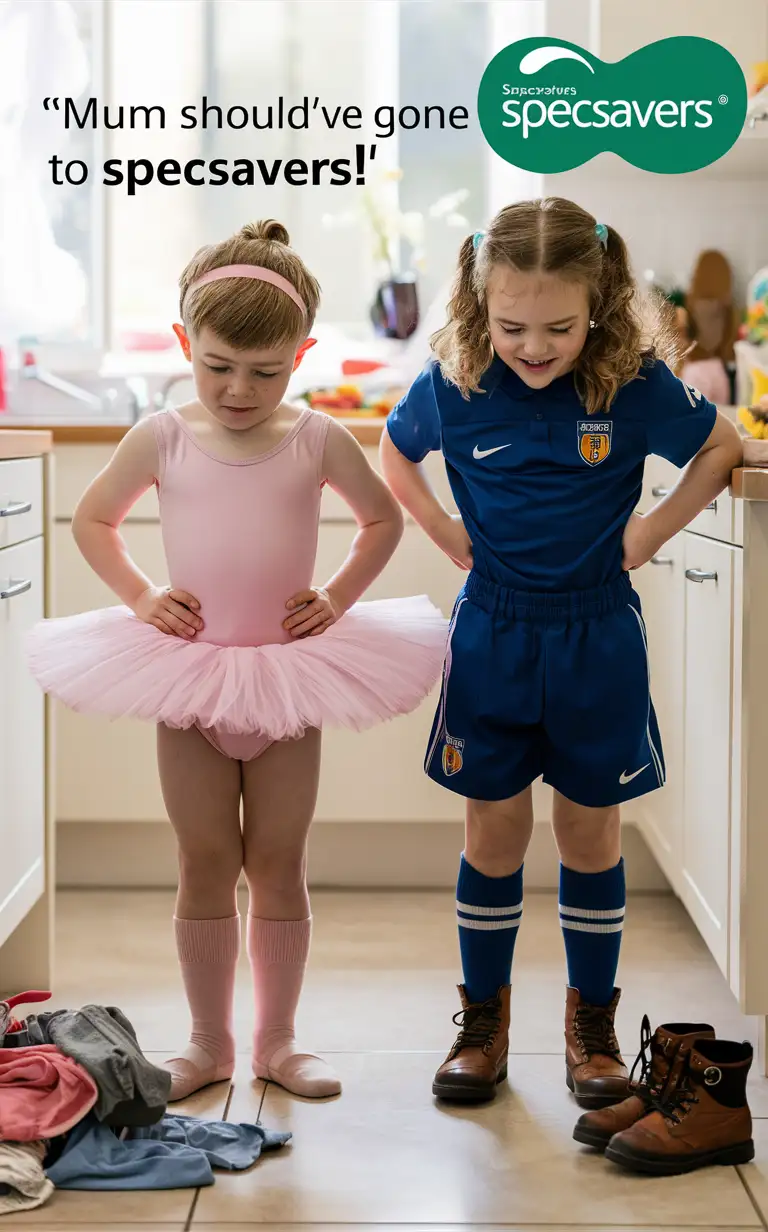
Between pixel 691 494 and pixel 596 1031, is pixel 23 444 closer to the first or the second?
pixel 691 494

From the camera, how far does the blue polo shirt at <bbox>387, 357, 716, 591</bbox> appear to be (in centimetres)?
171

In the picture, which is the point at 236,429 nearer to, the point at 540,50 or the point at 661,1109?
the point at 661,1109

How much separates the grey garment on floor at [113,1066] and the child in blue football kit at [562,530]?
15.4 inches

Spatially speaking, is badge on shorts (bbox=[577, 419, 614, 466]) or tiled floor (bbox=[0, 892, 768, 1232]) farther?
badge on shorts (bbox=[577, 419, 614, 466])

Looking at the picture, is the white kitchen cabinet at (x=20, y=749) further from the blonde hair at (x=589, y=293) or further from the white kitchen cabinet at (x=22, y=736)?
the blonde hair at (x=589, y=293)

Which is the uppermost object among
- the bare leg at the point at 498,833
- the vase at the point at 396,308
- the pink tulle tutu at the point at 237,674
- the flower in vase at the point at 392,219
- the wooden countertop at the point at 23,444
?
the flower in vase at the point at 392,219

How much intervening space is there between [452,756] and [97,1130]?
622 mm

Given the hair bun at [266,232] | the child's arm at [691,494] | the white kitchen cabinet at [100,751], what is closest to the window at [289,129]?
the white kitchen cabinet at [100,751]

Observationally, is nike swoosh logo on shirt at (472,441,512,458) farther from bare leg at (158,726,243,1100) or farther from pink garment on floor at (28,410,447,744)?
bare leg at (158,726,243,1100)

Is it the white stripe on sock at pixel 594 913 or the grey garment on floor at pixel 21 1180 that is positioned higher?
the white stripe on sock at pixel 594 913

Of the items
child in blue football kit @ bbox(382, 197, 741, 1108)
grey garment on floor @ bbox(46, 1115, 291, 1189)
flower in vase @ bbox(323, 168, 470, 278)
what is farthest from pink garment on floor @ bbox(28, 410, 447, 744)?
flower in vase @ bbox(323, 168, 470, 278)

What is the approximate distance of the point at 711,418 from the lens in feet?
5.66

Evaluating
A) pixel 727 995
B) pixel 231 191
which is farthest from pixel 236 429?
pixel 231 191

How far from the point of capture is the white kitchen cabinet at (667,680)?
2.31m
